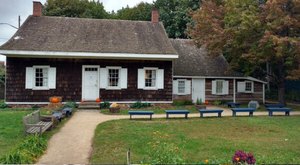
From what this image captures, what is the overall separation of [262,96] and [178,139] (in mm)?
18410

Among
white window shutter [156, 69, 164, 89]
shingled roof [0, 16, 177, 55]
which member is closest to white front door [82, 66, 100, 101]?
shingled roof [0, 16, 177, 55]

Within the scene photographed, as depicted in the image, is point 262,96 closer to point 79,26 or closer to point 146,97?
point 146,97

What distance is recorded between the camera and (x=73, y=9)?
4400 centimetres

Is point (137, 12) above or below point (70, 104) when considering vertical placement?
above

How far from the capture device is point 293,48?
2050 cm

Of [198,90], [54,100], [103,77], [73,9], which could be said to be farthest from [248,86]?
[73,9]

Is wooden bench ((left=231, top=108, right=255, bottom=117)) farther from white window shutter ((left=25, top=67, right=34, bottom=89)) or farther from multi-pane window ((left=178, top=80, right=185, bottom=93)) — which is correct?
white window shutter ((left=25, top=67, right=34, bottom=89))

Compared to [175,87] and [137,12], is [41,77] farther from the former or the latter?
[137,12]

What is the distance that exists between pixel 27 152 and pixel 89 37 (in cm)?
1553

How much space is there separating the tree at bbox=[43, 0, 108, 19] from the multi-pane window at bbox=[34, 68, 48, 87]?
21664mm

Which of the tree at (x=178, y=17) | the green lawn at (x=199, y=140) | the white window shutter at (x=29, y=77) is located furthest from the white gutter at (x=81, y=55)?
the tree at (x=178, y=17)

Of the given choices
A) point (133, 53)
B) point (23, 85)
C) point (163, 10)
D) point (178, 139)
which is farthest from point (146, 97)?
point (163, 10)

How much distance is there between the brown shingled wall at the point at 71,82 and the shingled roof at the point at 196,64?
3271 mm

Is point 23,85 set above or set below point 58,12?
below
